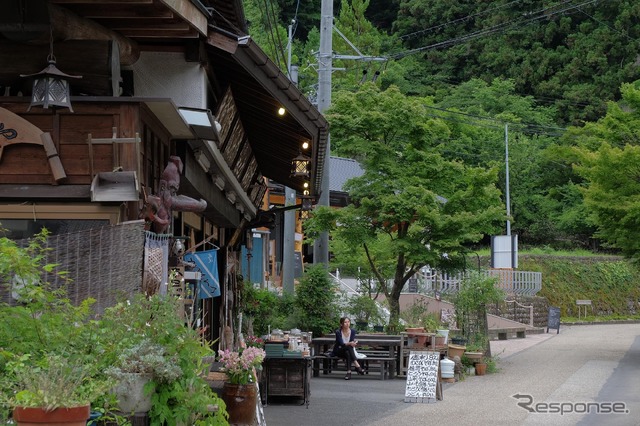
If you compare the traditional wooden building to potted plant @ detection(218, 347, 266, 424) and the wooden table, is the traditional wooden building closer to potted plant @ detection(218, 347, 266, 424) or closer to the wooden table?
potted plant @ detection(218, 347, 266, 424)

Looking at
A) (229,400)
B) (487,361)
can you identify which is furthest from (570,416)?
(487,361)

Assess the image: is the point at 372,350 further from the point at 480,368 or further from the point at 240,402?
the point at 240,402

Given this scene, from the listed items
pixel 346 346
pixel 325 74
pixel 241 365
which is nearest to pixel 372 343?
pixel 346 346

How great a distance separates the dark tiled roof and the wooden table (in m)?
22.3

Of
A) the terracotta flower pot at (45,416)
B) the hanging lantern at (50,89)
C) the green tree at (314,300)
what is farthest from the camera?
the green tree at (314,300)

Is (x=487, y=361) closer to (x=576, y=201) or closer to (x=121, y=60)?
(x=121, y=60)

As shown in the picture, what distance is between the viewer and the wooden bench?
73.5 ft

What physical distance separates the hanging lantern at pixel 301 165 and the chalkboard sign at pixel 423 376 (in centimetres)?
399

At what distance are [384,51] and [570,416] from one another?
49058 mm

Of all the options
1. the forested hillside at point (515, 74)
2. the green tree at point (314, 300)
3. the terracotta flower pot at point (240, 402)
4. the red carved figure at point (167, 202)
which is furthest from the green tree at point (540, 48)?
the red carved figure at point (167, 202)

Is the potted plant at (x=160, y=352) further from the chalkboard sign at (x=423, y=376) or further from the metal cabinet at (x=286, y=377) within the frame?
the chalkboard sign at (x=423, y=376)

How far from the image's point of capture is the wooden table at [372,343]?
75.0 feet

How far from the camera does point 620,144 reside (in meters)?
29.9

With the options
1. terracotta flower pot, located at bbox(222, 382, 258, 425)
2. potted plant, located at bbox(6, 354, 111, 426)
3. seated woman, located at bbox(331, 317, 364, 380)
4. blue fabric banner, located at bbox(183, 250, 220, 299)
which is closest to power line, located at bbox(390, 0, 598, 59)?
seated woman, located at bbox(331, 317, 364, 380)
